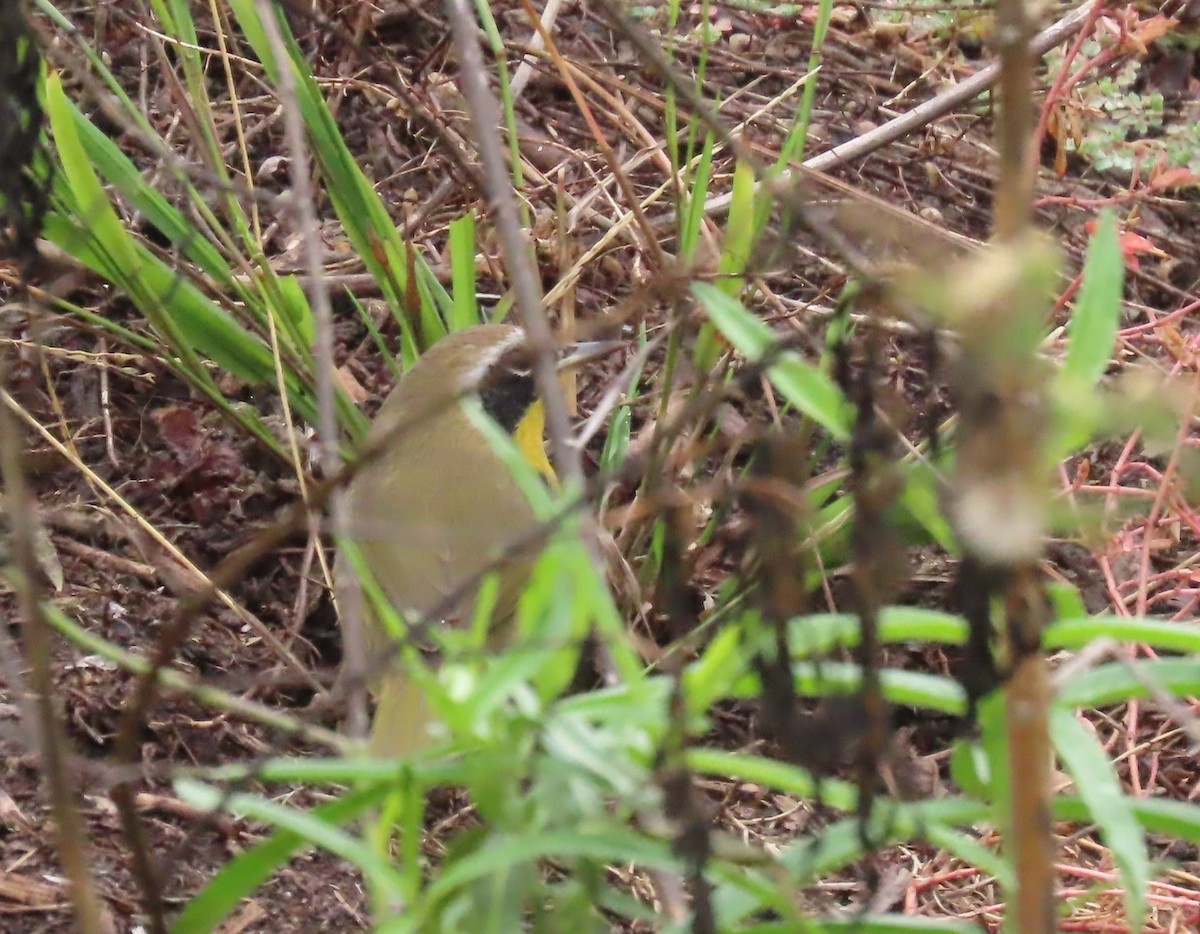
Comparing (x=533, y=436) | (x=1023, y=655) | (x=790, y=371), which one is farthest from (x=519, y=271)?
(x=533, y=436)

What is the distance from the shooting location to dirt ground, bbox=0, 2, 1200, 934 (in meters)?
1.98

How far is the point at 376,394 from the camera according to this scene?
3080 millimetres

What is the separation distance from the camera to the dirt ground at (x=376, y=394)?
6.49 ft

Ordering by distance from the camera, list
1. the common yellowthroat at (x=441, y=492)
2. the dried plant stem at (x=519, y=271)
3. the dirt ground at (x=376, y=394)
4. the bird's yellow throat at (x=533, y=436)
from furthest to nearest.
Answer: the bird's yellow throat at (x=533, y=436) → the common yellowthroat at (x=441, y=492) → the dirt ground at (x=376, y=394) → the dried plant stem at (x=519, y=271)

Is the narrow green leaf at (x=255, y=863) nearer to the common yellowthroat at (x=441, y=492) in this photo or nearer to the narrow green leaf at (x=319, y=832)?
the narrow green leaf at (x=319, y=832)

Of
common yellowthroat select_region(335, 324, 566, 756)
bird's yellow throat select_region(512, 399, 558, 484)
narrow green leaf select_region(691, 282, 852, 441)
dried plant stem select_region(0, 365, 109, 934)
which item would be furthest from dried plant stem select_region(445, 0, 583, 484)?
bird's yellow throat select_region(512, 399, 558, 484)

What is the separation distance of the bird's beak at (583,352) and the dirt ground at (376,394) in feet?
0.95

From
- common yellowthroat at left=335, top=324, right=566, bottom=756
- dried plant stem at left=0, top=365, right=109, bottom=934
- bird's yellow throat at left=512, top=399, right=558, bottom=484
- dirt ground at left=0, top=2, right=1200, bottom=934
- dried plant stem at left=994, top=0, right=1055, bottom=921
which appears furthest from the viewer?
bird's yellow throat at left=512, top=399, right=558, bottom=484

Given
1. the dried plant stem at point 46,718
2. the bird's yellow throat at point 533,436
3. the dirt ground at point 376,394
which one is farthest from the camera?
the bird's yellow throat at point 533,436

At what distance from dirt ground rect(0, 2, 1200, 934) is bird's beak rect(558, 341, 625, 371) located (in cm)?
29

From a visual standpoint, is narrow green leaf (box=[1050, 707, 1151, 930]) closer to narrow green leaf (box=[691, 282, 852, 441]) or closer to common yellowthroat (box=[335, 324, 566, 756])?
narrow green leaf (box=[691, 282, 852, 441])

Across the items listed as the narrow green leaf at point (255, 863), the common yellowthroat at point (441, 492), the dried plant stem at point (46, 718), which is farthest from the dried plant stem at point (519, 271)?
the common yellowthroat at point (441, 492)

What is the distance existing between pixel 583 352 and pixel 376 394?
716 millimetres

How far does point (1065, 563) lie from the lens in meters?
2.75
